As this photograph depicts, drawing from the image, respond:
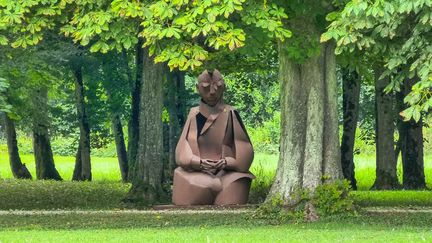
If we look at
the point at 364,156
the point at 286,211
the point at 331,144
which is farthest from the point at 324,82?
the point at 364,156

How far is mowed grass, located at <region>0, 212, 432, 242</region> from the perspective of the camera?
1719cm

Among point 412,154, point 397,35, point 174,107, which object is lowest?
point 412,154

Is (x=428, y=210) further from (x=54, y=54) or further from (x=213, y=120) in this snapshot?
(x=54, y=54)

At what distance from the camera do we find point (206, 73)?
979 inches

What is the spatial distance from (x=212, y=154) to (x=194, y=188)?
3.04 ft

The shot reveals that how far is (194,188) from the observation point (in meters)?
25.0

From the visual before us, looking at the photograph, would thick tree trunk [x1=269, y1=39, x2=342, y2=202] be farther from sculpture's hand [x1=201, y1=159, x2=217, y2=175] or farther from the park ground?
sculpture's hand [x1=201, y1=159, x2=217, y2=175]

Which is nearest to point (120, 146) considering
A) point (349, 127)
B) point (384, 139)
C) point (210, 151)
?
point (349, 127)

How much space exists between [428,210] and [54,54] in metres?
12.7

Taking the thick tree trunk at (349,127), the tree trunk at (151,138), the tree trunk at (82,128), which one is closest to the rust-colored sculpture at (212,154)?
the tree trunk at (151,138)

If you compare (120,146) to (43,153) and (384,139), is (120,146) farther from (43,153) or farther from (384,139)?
(384,139)

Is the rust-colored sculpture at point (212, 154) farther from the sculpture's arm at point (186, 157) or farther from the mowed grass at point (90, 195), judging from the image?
the mowed grass at point (90, 195)

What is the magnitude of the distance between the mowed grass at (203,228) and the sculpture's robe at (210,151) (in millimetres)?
703

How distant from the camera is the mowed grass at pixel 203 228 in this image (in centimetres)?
1719
